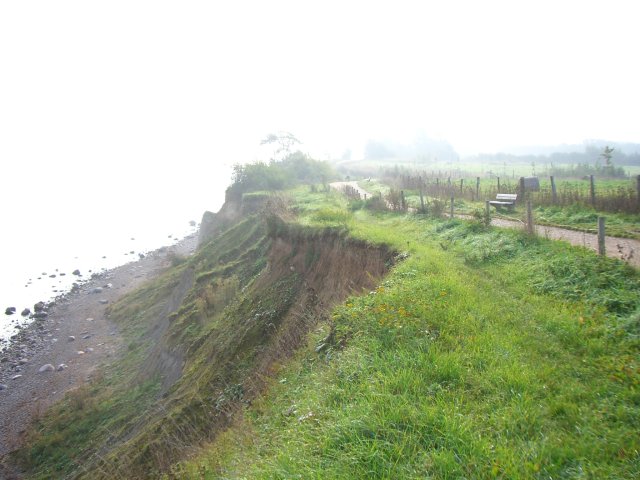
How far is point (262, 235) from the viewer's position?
25.2 meters

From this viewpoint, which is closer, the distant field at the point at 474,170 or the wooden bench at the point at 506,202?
the wooden bench at the point at 506,202

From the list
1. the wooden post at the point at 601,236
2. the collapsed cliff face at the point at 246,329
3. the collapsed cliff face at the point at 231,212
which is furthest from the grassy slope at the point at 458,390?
the collapsed cliff face at the point at 231,212

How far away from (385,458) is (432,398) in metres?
1.05

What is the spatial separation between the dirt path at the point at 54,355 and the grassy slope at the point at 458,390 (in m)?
16.8

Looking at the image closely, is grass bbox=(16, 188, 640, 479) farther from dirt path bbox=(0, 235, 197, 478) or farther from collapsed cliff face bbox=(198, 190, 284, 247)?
collapsed cliff face bbox=(198, 190, 284, 247)

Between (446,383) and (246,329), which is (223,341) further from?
(446,383)

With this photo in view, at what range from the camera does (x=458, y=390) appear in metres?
4.71

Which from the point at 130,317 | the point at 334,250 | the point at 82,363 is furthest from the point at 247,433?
the point at 130,317

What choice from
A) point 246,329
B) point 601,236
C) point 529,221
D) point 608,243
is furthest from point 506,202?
point 246,329

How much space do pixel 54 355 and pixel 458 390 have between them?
96.9ft

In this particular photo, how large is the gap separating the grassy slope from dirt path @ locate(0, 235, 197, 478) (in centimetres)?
1685

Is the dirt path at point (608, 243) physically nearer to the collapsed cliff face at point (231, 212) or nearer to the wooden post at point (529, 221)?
the wooden post at point (529, 221)

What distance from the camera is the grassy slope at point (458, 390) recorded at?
370 cm

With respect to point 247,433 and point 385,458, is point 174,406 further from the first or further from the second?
point 385,458
